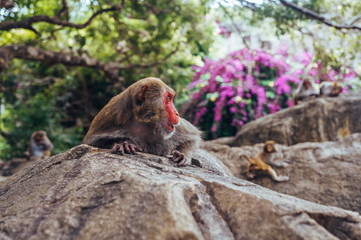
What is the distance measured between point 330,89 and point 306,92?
0.54 metres

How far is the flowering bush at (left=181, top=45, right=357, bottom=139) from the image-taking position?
8.49 m

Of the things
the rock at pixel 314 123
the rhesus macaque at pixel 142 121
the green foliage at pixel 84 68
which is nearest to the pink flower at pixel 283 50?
the green foliage at pixel 84 68

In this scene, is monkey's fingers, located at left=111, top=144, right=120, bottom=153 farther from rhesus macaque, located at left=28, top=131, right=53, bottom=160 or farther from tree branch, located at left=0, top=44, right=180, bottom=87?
rhesus macaque, located at left=28, top=131, right=53, bottom=160

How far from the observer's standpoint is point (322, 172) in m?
4.66

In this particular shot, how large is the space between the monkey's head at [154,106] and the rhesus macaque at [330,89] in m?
5.85

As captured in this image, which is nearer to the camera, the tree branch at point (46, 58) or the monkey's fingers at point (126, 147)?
the monkey's fingers at point (126, 147)

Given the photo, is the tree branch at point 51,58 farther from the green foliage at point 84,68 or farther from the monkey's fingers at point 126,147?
the monkey's fingers at point 126,147

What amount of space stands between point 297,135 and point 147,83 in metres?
4.90

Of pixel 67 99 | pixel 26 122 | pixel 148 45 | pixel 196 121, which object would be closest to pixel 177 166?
pixel 148 45

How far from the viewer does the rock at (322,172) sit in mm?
4188

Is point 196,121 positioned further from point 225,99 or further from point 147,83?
point 147,83

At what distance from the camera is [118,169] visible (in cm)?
210

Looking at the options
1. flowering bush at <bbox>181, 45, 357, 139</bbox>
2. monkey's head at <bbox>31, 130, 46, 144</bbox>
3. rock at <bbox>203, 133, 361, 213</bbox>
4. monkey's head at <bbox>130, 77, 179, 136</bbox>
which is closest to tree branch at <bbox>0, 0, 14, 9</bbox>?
monkey's head at <bbox>130, 77, 179, 136</bbox>

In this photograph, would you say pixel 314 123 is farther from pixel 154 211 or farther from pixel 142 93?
pixel 154 211
